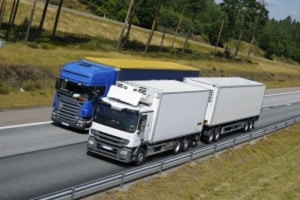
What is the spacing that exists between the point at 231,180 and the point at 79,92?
9.29 m

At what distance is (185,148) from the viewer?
91.2 feet

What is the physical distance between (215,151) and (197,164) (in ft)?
9.77

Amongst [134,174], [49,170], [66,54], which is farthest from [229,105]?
[66,54]

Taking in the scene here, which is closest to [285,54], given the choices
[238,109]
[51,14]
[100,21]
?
[100,21]

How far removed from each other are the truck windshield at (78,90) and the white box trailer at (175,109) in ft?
11.1

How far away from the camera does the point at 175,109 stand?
2542 cm

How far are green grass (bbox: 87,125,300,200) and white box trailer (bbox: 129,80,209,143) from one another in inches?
72.2

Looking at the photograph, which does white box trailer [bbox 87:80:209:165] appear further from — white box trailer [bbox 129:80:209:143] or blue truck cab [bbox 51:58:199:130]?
blue truck cab [bbox 51:58:199:130]

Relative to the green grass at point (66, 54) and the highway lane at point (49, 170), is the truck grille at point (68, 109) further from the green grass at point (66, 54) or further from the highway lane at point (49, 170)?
the green grass at point (66, 54)

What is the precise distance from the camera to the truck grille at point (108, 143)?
74.5 ft

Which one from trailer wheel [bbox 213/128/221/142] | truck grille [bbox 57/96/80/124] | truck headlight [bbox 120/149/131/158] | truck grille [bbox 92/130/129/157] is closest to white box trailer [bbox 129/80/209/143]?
truck headlight [bbox 120/149/131/158]

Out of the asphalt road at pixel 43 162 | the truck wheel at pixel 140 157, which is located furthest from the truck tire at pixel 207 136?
the truck wheel at pixel 140 157

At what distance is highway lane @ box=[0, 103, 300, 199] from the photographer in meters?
18.2

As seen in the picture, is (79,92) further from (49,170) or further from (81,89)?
(49,170)
